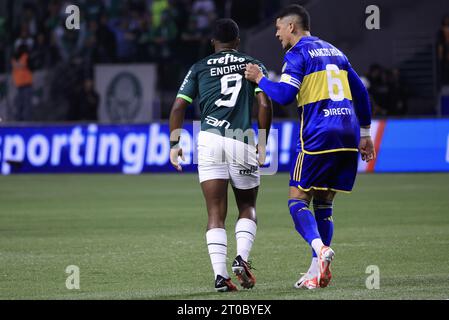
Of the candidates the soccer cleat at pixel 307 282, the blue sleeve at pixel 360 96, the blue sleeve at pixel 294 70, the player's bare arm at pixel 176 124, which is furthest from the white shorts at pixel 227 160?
the blue sleeve at pixel 360 96

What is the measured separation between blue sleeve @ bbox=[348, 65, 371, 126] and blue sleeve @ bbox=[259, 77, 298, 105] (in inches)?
25.1

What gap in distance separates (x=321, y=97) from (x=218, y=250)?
1532mm

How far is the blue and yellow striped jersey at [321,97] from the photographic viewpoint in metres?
8.70

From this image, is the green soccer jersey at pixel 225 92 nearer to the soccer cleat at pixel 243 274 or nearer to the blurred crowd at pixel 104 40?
the soccer cleat at pixel 243 274

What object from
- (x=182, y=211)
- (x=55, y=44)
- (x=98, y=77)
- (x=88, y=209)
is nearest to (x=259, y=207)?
(x=182, y=211)

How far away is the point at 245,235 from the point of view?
28.7ft

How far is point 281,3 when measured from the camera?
28.6 metres

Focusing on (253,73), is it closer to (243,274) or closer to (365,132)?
(365,132)

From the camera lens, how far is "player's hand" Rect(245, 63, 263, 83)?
8609 mm

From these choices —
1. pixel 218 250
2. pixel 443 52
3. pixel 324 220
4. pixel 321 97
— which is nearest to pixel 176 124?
pixel 218 250

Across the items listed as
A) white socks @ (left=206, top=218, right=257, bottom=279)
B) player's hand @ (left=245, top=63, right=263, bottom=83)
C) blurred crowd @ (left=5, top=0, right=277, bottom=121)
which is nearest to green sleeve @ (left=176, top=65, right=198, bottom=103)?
player's hand @ (left=245, top=63, right=263, bottom=83)

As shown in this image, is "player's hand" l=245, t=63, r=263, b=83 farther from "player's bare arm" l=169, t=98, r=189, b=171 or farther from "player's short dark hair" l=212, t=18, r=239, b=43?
"player's bare arm" l=169, t=98, r=189, b=171

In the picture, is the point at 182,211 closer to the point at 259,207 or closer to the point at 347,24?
the point at 259,207
